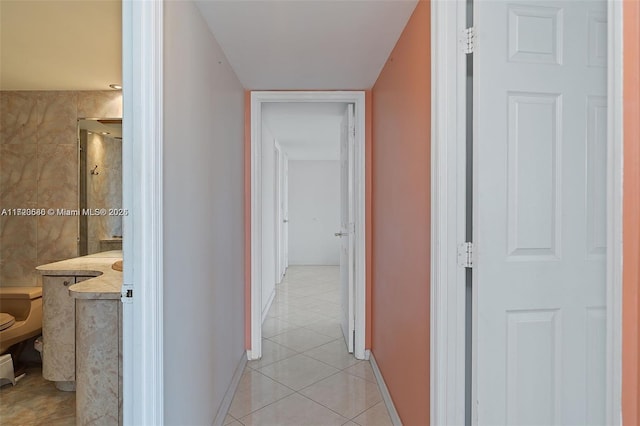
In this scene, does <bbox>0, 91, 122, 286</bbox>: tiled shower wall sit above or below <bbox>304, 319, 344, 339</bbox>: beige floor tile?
above

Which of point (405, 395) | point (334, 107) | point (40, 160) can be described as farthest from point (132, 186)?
point (334, 107)

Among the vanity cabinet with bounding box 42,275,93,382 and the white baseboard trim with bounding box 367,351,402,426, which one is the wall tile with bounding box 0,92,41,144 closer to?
the vanity cabinet with bounding box 42,275,93,382


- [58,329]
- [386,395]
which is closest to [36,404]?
[58,329]

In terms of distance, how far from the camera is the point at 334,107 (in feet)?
13.0

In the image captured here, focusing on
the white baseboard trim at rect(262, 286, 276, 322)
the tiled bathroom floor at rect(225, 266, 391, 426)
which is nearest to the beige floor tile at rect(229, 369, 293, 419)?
the tiled bathroom floor at rect(225, 266, 391, 426)

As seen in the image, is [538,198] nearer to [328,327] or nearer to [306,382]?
[306,382]

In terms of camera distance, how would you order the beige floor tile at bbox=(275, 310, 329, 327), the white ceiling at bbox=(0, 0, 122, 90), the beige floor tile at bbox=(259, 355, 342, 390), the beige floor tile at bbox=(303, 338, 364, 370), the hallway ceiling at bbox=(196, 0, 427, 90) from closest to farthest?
the white ceiling at bbox=(0, 0, 122, 90) < the hallway ceiling at bbox=(196, 0, 427, 90) < the beige floor tile at bbox=(259, 355, 342, 390) < the beige floor tile at bbox=(303, 338, 364, 370) < the beige floor tile at bbox=(275, 310, 329, 327)

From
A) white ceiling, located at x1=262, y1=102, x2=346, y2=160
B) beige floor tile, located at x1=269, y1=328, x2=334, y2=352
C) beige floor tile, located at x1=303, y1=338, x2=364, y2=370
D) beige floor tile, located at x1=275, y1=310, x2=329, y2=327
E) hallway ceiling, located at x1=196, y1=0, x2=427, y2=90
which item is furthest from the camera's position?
beige floor tile, located at x1=275, y1=310, x2=329, y2=327

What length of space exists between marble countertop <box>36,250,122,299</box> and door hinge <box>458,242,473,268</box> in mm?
1361

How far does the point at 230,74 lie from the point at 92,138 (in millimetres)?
1360

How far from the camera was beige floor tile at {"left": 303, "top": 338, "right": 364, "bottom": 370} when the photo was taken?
323 cm

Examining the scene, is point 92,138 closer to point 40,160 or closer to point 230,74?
point 40,160

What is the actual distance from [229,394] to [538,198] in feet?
7.26

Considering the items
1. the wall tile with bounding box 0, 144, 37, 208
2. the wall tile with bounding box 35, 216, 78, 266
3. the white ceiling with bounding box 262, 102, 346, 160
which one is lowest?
the wall tile with bounding box 35, 216, 78, 266
